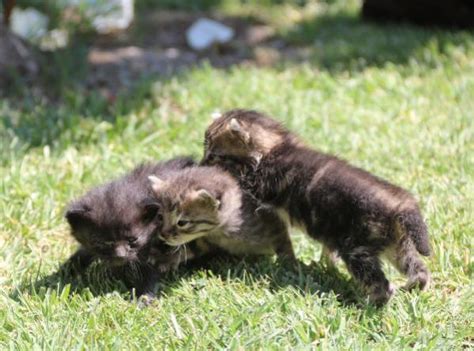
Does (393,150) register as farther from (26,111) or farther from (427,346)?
(26,111)

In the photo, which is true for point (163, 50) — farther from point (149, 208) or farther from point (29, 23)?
point (149, 208)

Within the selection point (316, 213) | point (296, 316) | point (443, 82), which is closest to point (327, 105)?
point (443, 82)

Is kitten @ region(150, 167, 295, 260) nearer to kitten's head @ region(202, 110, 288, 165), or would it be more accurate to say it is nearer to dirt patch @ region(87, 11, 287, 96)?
kitten's head @ region(202, 110, 288, 165)

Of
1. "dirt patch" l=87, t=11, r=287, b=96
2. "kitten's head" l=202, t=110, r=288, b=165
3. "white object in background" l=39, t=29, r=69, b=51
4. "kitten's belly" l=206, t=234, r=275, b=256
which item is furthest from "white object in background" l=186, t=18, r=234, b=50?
"kitten's belly" l=206, t=234, r=275, b=256

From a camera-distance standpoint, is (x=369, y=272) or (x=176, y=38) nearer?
(x=369, y=272)

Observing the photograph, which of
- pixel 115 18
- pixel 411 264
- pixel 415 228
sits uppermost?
pixel 415 228

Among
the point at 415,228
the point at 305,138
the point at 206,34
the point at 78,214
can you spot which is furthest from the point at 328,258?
the point at 206,34

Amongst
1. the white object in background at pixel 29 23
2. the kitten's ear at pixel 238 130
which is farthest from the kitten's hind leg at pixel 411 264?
the white object in background at pixel 29 23
